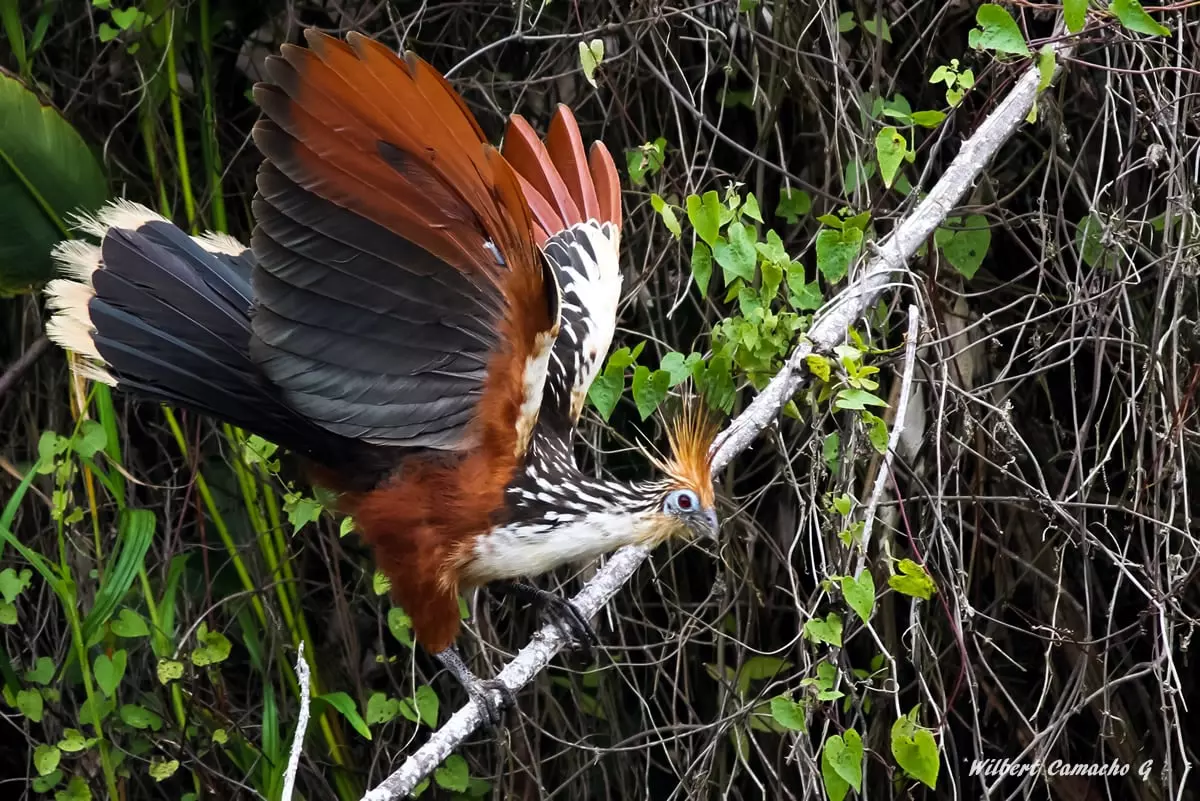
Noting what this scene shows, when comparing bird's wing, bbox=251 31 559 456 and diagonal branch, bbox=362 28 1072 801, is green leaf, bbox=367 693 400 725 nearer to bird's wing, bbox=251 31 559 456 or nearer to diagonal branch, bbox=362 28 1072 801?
diagonal branch, bbox=362 28 1072 801

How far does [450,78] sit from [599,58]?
2.54 ft

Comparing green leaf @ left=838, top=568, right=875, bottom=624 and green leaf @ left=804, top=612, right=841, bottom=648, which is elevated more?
green leaf @ left=838, top=568, right=875, bottom=624

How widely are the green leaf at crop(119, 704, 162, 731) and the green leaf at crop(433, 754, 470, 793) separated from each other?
774 millimetres

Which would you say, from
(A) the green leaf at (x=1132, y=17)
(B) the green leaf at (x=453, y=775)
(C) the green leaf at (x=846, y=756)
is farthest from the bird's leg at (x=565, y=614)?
(A) the green leaf at (x=1132, y=17)

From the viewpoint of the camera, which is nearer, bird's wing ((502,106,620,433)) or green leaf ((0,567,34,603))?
bird's wing ((502,106,620,433))

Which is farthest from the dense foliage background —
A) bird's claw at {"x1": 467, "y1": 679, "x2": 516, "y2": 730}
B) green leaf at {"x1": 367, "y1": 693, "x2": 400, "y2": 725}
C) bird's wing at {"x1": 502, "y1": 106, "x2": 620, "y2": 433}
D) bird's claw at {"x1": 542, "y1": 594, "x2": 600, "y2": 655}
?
bird's claw at {"x1": 467, "y1": 679, "x2": 516, "y2": 730}

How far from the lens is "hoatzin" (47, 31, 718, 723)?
2.12 meters

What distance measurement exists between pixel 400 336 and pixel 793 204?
109 centimetres

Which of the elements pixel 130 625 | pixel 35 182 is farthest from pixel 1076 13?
pixel 130 625

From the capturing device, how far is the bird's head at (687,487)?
2562 millimetres

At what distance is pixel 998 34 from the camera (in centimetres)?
222

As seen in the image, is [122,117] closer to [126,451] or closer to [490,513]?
[126,451]

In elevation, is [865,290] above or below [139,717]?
above

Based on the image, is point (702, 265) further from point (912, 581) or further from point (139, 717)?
point (139, 717)
